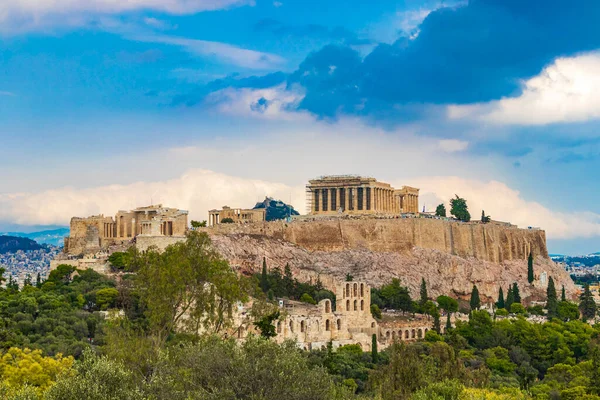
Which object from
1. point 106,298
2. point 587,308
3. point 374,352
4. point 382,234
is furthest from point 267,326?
point 587,308

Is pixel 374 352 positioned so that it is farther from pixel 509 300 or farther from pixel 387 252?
pixel 387 252

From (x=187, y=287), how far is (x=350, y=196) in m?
57.3

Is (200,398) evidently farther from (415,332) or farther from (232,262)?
(232,262)

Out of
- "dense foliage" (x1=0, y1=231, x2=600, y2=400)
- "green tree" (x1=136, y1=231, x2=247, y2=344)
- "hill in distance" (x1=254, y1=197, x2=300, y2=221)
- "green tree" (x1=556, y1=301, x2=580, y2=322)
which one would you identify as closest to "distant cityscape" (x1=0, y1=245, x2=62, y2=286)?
"hill in distance" (x1=254, y1=197, x2=300, y2=221)

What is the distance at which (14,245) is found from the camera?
18412 centimetres

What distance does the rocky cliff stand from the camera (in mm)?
83500

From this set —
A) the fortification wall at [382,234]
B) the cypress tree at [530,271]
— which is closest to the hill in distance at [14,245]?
the fortification wall at [382,234]

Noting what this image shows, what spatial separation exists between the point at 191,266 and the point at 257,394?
1308 centimetres

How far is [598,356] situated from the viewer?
Answer: 2095 inches

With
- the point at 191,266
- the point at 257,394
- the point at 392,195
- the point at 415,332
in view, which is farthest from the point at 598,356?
the point at 392,195

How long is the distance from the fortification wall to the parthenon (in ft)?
16.9

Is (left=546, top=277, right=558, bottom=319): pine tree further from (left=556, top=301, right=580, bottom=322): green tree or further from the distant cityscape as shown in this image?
the distant cityscape

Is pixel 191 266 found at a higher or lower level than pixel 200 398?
higher

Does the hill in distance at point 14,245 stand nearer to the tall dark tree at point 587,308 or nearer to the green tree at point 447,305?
the green tree at point 447,305
